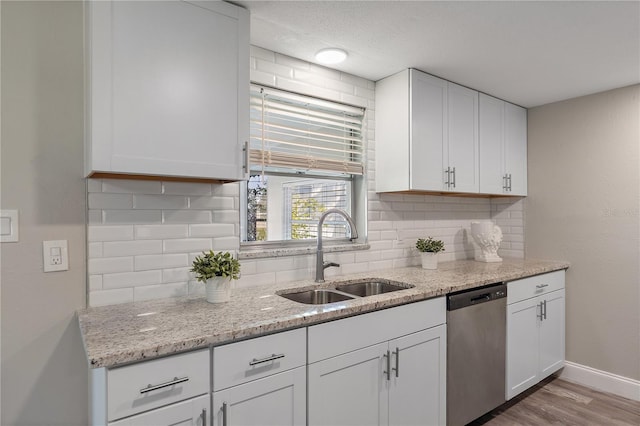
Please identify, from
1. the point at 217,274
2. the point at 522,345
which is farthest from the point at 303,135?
the point at 522,345

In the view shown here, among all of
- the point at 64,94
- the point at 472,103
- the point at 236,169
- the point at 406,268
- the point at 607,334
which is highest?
the point at 472,103

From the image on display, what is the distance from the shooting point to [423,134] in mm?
2508

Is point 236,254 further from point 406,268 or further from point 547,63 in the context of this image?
point 547,63

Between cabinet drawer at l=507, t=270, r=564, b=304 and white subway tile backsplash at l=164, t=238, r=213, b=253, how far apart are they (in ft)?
6.35

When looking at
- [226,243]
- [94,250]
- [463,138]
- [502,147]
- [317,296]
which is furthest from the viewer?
[502,147]

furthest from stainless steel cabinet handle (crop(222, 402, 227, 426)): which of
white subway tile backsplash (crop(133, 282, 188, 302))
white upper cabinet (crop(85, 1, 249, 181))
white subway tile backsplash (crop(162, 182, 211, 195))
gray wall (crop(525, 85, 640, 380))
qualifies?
gray wall (crop(525, 85, 640, 380))

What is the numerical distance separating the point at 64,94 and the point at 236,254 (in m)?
1.07

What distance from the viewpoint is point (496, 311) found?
235cm

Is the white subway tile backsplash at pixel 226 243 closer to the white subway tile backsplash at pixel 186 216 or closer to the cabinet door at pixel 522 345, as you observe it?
the white subway tile backsplash at pixel 186 216

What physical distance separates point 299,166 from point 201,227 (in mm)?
740

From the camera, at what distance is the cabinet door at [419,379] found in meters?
1.84

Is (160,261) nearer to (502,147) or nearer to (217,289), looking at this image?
(217,289)

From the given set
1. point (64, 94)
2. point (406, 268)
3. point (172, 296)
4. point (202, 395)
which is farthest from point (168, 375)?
point (406, 268)

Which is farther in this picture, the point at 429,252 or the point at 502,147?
the point at 502,147
